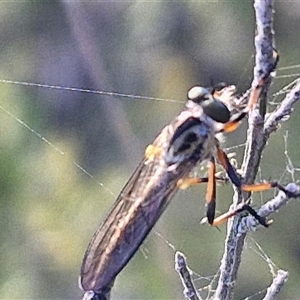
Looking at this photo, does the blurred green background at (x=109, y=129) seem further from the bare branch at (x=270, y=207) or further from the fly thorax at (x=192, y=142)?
the bare branch at (x=270, y=207)

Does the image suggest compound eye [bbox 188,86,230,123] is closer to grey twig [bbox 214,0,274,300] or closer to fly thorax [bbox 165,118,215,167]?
fly thorax [bbox 165,118,215,167]

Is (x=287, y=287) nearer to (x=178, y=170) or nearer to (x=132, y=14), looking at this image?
(x=132, y=14)

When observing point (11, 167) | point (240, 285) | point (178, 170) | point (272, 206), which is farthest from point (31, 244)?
point (272, 206)

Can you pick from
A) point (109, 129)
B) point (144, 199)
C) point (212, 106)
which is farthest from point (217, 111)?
point (109, 129)

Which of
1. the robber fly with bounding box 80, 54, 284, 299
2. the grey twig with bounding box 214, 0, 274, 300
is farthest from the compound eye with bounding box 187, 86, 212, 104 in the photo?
the grey twig with bounding box 214, 0, 274, 300

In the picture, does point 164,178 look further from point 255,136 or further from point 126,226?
point 255,136
